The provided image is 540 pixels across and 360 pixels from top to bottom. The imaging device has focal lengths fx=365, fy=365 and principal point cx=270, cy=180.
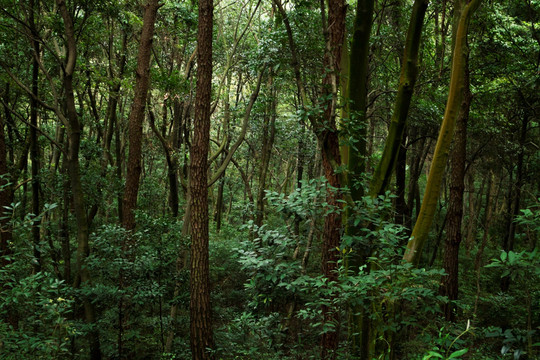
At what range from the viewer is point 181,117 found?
1542 centimetres

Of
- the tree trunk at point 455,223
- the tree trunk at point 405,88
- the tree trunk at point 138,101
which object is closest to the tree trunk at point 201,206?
the tree trunk at point 138,101

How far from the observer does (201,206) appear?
21.2ft

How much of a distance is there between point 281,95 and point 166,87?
7760mm

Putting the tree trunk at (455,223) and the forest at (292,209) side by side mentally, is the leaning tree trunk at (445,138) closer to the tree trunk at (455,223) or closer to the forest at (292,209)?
the forest at (292,209)

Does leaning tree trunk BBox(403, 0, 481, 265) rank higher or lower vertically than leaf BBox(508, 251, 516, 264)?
higher

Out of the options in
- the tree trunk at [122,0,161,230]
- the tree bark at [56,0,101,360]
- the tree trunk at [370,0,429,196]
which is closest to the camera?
the tree trunk at [370,0,429,196]

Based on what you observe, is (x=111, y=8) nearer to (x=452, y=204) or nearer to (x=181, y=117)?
(x=181, y=117)

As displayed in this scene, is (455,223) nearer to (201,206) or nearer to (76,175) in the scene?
(201,206)

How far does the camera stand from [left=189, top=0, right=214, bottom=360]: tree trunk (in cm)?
623

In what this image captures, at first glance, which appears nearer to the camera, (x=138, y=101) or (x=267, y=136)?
(x=138, y=101)

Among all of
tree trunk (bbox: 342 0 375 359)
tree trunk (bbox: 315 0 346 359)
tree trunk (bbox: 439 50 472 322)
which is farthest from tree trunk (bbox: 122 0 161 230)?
tree trunk (bbox: 439 50 472 322)

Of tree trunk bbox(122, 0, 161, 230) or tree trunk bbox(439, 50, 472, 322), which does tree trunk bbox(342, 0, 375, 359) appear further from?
tree trunk bbox(122, 0, 161, 230)

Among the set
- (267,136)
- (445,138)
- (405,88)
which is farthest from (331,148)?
(267,136)

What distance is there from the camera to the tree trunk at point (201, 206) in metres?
6.23
